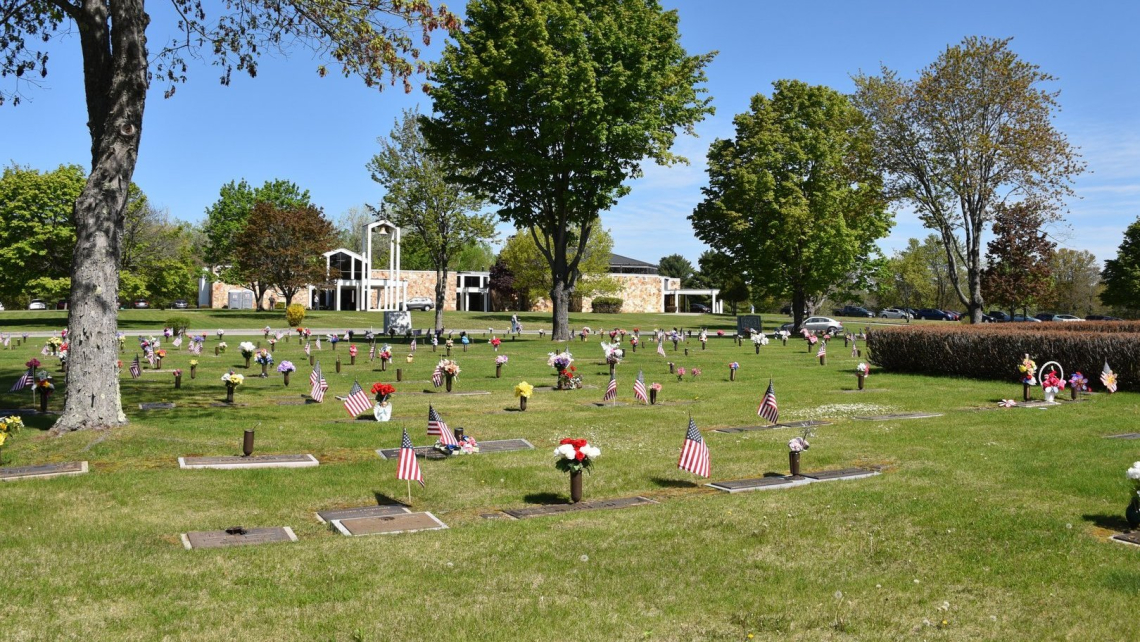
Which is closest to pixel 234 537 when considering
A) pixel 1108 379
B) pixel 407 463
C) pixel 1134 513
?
pixel 407 463

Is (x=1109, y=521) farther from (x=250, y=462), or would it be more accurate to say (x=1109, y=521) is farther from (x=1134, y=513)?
(x=250, y=462)

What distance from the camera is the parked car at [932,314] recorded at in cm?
9195

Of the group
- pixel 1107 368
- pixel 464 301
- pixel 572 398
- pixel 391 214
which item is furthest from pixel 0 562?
pixel 464 301

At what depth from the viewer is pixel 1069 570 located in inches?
297

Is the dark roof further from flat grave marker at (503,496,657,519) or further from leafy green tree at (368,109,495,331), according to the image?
flat grave marker at (503,496,657,519)

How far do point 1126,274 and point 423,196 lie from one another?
61.3m

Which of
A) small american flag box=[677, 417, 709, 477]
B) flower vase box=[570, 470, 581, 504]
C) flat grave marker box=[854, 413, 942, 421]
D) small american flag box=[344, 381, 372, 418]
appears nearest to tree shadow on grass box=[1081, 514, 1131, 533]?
small american flag box=[677, 417, 709, 477]

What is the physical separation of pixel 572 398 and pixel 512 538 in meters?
11.9

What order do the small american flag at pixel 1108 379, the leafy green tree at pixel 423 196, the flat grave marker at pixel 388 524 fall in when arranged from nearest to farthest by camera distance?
the flat grave marker at pixel 388 524 → the small american flag at pixel 1108 379 → the leafy green tree at pixel 423 196

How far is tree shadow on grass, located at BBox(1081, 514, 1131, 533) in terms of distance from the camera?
8.93 meters

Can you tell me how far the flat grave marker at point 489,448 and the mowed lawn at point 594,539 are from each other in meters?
0.31

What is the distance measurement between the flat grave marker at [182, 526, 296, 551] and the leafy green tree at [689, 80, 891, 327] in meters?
46.5

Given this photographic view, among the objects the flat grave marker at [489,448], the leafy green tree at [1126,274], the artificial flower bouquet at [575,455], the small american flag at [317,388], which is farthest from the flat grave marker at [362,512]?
the leafy green tree at [1126,274]

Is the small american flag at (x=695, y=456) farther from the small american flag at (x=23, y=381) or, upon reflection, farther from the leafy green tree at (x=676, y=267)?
the leafy green tree at (x=676, y=267)
